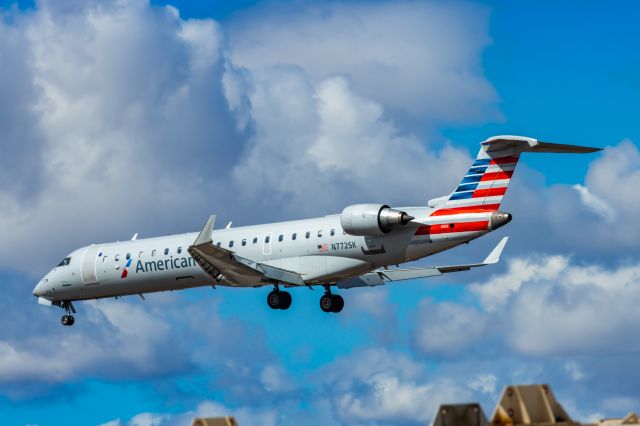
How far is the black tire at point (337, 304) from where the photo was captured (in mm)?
42031

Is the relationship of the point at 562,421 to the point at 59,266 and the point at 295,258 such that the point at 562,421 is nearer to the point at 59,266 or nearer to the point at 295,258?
the point at 295,258

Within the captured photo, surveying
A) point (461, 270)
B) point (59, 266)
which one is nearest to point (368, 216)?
point (461, 270)

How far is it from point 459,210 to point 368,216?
303 cm

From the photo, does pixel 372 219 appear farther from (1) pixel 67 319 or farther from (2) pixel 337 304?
(1) pixel 67 319

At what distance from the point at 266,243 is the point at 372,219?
5578 millimetres

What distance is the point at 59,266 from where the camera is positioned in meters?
46.5

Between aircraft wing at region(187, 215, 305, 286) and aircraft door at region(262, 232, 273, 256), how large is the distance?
Result: 659 millimetres

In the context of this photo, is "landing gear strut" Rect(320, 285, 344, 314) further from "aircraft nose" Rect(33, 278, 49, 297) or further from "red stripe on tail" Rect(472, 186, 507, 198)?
"aircraft nose" Rect(33, 278, 49, 297)

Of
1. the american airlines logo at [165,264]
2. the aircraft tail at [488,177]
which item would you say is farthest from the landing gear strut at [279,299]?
the aircraft tail at [488,177]

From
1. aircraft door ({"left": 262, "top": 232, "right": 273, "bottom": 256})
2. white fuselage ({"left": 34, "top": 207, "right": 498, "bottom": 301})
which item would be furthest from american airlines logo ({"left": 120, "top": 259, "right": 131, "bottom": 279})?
aircraft door ({"left": 262, "top": 232, "right": 273, "bottom": 256})

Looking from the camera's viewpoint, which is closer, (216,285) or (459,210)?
(459,210)

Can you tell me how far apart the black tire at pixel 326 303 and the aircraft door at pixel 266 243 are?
2.81 metres

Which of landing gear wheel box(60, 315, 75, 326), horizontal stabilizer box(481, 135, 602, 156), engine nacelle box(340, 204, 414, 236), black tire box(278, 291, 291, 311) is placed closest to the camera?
horizontal stabilizer box(481, 135, 602, 156)

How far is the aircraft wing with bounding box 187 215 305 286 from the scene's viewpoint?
39.4m
